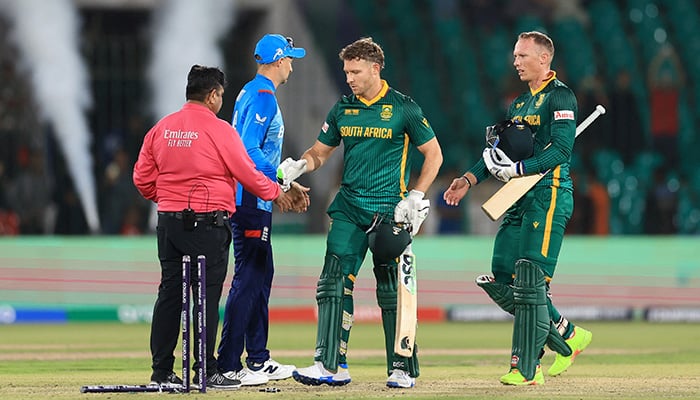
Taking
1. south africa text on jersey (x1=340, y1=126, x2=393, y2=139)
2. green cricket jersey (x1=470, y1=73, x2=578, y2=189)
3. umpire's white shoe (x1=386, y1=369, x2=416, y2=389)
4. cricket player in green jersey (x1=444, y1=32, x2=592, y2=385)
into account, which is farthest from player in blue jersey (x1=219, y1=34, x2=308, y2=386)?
green cricket jersey (x1=470, y1=73, x2=578, y2=189)

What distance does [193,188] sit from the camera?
8812mm

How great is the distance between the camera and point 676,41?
23016mm

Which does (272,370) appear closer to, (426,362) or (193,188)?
(193,188)

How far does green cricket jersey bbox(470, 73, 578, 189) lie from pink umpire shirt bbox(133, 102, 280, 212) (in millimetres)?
1805

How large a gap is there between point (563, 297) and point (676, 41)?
5.86 m

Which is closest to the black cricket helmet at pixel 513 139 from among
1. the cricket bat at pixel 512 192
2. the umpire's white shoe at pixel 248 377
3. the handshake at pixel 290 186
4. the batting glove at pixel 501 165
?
the batting glove at pixel 501 165

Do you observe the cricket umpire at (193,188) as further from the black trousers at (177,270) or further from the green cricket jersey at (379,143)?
the green cricket jersey at (379,143)

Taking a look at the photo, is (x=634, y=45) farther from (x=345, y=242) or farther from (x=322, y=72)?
(x=345, y=242)

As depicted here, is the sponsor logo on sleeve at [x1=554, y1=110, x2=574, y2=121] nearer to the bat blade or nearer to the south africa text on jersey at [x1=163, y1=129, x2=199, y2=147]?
the bat blade

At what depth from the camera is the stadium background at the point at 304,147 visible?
18.8 m

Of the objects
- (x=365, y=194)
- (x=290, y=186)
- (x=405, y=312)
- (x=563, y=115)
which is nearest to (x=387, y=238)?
(x=365, y=194)

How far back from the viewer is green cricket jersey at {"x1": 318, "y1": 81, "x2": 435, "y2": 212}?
368 inches

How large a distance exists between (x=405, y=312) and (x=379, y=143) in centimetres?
111

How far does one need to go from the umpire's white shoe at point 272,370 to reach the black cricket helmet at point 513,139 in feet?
6.81
